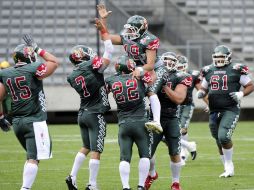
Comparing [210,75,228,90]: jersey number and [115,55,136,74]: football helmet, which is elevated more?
[115,55,136,74]: football helmet

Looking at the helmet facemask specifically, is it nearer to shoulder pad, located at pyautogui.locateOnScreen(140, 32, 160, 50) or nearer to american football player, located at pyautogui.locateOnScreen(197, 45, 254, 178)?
american football player, located at pyautogui.locateOnScreen(197, 45, 254, 178)

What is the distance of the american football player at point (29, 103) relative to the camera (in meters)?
8.20

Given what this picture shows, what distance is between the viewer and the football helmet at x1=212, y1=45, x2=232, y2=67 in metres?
10.7

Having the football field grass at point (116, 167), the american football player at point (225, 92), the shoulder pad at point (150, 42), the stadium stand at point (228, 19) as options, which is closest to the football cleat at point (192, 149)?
the football field grass at point (116, 167)

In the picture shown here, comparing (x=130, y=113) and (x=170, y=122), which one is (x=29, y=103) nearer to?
(x=130, y=113)

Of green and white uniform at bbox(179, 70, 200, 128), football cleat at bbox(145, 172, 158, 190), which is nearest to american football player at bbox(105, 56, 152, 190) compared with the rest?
football cleat at bbox(145, 172, 158, 190)

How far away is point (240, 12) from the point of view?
2514cm

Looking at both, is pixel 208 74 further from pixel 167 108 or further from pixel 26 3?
pixel 26 3

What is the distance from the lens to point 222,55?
10.7m

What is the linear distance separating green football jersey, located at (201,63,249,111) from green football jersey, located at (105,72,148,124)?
2.53 metres

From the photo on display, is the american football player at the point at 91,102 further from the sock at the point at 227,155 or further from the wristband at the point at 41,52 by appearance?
the sock at the point at 227,155

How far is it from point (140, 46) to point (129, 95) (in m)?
0.86

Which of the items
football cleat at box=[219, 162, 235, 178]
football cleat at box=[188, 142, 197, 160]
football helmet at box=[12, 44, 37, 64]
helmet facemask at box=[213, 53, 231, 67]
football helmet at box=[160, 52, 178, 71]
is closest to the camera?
football helmet at box=[12, 44, 37, 64]

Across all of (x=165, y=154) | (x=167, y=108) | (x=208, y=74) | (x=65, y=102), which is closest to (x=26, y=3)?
(x=65, y=102)
